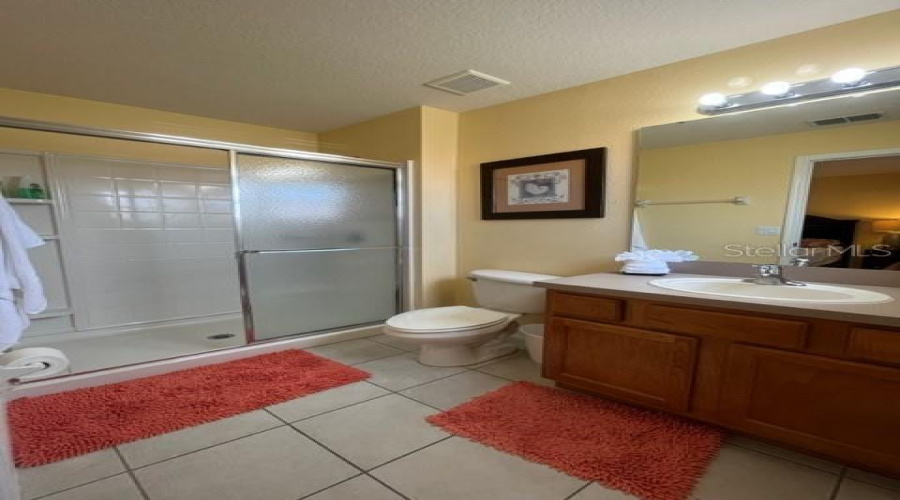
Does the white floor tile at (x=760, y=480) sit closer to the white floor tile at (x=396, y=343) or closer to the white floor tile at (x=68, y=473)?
the white floor tile at (x=396, y=343)

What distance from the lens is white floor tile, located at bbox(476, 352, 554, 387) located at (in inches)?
91.7

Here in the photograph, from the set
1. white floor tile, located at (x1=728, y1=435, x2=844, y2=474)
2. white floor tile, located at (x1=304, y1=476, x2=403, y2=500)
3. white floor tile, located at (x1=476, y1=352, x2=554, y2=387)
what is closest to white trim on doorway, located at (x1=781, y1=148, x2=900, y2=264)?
white floor tile, located at (x1=728, y1=435, x2=844, y2=474)

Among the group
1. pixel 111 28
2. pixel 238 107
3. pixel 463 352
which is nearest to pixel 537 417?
pixel 463 352

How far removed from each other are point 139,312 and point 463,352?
266 cm

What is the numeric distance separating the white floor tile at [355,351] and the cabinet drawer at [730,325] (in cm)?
170

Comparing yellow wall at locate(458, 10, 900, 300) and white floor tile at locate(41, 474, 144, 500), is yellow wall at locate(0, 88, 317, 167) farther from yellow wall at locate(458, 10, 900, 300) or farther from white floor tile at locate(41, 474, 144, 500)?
white floor tile at locate(41, 474, 144, 500)

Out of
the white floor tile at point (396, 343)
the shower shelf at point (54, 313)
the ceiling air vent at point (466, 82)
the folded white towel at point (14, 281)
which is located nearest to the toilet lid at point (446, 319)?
the white floor tile at point (396, 343)

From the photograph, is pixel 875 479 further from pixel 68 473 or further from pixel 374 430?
pixel 68 473

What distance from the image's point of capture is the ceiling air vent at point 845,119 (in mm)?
1680

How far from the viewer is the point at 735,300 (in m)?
1.49

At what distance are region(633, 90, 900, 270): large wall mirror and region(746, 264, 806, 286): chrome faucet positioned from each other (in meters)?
0.08

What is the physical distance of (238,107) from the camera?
3096 millimetres

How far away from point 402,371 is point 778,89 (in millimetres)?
2371

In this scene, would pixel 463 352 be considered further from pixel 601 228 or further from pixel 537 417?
pixel 601 228
